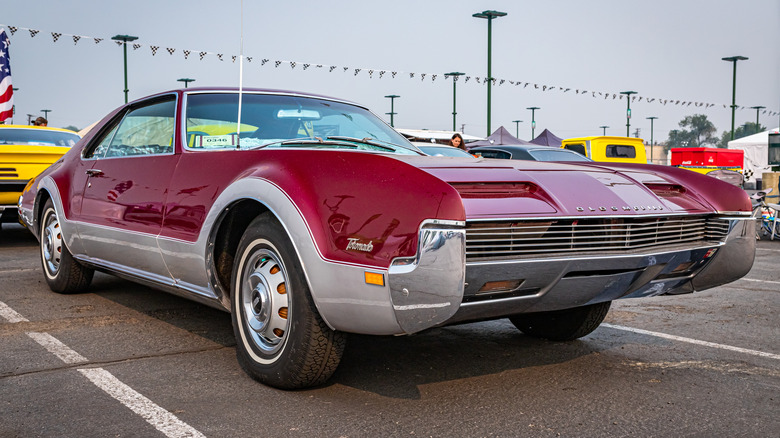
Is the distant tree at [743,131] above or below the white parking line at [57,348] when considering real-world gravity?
above

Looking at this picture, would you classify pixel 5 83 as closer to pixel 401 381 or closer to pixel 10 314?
pixel 10 314

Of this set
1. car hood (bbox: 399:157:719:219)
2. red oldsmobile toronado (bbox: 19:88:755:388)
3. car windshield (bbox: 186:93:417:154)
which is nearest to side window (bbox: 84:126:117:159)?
red oldsmobile toronado (bbox: 19:88:755:388)

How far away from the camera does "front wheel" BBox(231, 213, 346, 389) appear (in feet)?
10.5

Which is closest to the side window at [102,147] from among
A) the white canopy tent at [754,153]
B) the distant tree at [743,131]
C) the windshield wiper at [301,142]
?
the windshield wiper at [301,142]

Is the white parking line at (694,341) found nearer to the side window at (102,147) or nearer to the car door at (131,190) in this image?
the car door at (131,190)

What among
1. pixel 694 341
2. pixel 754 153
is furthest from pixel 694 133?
pixel 694 341

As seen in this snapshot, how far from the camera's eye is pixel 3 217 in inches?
365

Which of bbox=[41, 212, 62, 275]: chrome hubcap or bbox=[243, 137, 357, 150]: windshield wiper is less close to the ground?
bbox=[243, 137, 357, 150]: windshield wiper

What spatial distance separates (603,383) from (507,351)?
2.29ft

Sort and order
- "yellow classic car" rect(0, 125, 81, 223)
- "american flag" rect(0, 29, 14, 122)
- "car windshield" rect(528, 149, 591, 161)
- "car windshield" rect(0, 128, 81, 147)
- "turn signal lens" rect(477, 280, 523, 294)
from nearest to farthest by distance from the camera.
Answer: "turn signal lens" rect(477, 280, 523, 294), "yellow classic car" rect(0, 125, 81, 223), "car windshield" rect(0, 128, 81, 147), "car windshield" rect(528, 149, 591, 161), "american flag" rect(0, 29, 14, 122)

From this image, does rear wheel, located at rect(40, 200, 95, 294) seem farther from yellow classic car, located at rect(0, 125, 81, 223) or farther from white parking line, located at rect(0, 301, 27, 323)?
yellow classic car, located at rect(0, 125, 81, 223)

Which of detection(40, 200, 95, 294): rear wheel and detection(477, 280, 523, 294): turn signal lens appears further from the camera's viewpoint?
detection(40, 200, 95, 294): rear wheel

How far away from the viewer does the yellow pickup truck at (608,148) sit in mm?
21156

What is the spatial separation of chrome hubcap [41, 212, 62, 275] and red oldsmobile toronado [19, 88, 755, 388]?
4.01 ft
